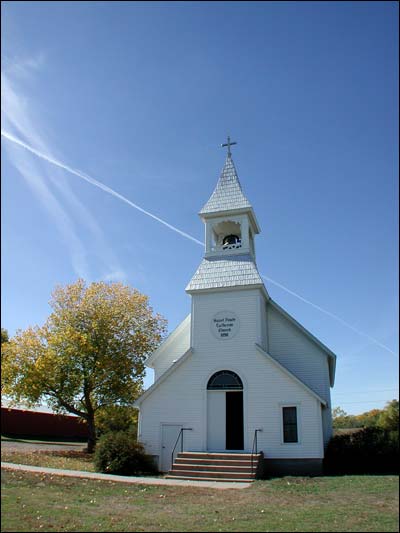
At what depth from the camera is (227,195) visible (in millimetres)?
23984

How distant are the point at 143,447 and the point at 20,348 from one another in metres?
10.8

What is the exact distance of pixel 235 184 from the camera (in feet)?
79.9

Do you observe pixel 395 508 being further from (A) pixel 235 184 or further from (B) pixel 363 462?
(A) pixel 235 184

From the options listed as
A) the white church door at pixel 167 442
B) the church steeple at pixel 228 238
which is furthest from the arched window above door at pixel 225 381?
the church steeple at pixel 228 238

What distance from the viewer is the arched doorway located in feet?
63.3

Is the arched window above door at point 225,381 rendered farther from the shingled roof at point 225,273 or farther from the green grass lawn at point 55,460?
the green grass lawn at point 55,460

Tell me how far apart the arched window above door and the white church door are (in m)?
2.27

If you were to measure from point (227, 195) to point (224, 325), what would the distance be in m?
7.06

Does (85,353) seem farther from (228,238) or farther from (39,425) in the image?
(39,425)

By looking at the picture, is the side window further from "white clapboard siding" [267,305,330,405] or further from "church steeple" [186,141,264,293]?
"church steeple" [186,141,264,293]

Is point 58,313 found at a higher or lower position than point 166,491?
higher

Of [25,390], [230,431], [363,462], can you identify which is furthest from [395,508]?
[25,390]

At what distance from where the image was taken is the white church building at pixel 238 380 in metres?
18.5

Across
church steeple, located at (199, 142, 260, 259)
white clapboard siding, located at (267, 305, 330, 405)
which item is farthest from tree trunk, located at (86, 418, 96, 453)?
church steeple, located at (199, 142, 260, 259)
